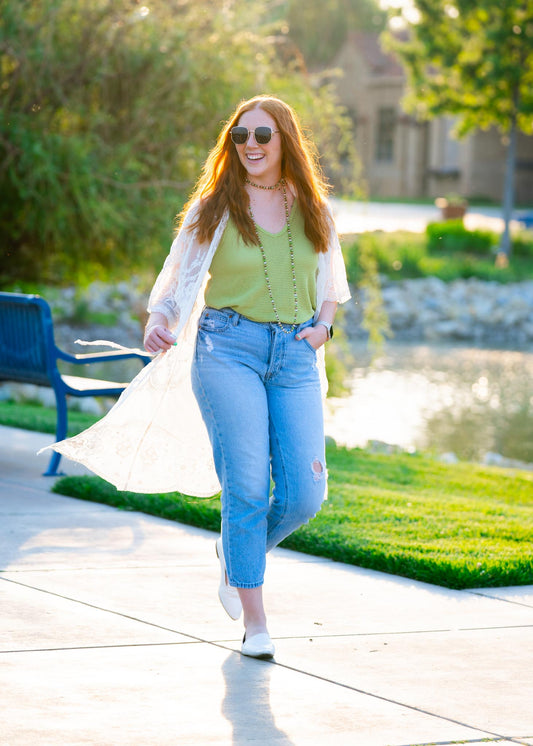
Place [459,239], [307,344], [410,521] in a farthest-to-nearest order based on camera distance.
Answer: [459,239] < [410,521] < [307,344]

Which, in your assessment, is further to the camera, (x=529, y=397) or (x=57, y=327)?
(x=57, y=327)

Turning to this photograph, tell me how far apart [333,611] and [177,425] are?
101 cm

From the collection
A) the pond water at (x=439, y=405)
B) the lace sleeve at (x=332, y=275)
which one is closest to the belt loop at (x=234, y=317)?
the lace sleeve at (x=332, y=275)

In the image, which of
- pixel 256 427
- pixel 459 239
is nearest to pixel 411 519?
pixel 256 427

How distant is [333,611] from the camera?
4.98m

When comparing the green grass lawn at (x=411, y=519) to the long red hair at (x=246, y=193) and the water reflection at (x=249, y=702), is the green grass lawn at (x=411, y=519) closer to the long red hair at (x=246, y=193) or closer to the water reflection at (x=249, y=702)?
the water reflection at (x=249, y=702)

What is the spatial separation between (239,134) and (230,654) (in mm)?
1854

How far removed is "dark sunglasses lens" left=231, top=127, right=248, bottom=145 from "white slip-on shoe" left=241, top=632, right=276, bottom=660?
69.2 inches

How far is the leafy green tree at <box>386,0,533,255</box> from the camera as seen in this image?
97.4ft

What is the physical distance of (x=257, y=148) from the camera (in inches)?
175

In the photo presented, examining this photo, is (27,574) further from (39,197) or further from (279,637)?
(39,197)

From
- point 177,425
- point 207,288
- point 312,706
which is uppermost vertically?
point 207,288

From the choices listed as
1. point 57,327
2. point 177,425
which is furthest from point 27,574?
point 57,327

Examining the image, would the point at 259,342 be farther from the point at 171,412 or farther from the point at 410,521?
the point at 410,521
